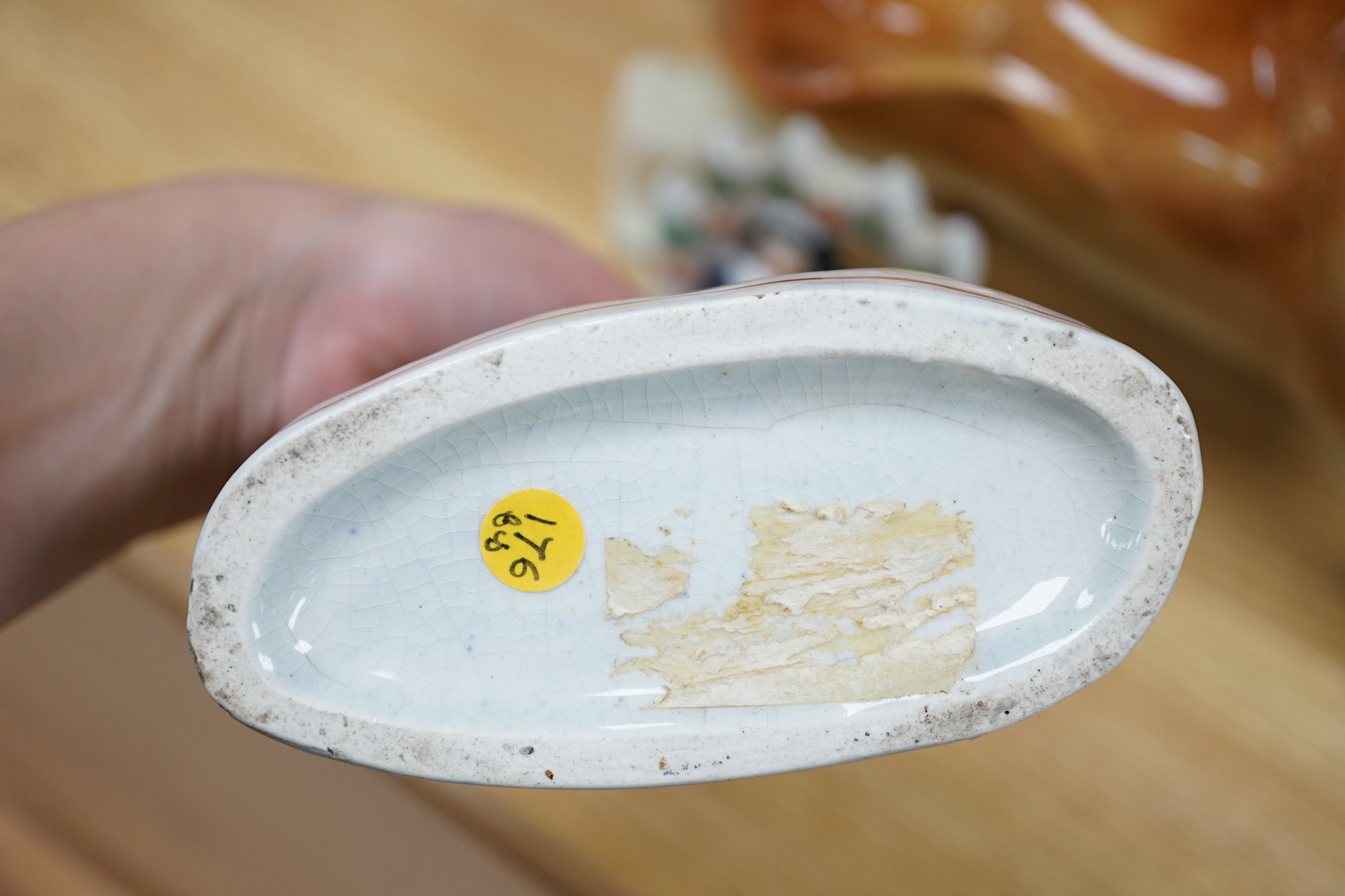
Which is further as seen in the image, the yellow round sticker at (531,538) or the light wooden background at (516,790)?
the light wooden background at (516,790)

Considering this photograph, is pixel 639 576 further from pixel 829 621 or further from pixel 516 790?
pixel 516 790

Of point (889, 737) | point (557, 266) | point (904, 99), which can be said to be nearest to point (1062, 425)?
point (889, 737)

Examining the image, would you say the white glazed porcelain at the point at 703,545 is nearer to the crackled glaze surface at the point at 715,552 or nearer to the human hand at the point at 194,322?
the crackled glaze surface at the point at 715,552

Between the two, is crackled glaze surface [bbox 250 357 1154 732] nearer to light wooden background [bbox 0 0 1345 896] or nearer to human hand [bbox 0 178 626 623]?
human hand [bbox 0 178 626 623]

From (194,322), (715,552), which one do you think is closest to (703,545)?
(715,552)

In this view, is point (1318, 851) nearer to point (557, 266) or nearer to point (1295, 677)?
point (1295, 677)

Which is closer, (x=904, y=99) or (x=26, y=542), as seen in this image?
(x=26, y=542)

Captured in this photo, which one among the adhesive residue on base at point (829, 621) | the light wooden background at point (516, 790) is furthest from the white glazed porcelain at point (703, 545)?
the light wooden background at point (516, 790)
